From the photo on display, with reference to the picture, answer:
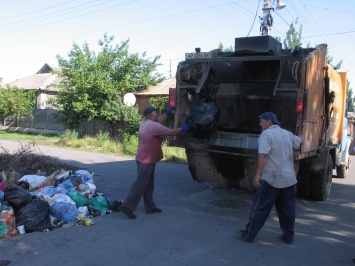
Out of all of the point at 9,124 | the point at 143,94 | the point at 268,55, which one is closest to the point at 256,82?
the point at 268,55

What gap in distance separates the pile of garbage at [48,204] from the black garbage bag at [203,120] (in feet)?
5.87

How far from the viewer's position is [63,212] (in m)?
5.38

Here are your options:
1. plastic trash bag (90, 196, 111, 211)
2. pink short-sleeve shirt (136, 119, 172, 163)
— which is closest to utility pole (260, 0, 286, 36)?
pink short-sleeve shirt (136, 119, 172, 163)

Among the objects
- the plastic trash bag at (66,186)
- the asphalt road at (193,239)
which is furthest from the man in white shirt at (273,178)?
the plastic trash bag at (66,186)

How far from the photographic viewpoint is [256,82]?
23.8 feet

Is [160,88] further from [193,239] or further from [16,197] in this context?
[193,239]

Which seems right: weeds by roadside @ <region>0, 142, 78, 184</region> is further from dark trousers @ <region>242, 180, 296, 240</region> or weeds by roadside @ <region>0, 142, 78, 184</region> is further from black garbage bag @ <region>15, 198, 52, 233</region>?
dark trousers @ <region>242, 180, 296, 240</region>

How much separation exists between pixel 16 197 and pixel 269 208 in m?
3.31

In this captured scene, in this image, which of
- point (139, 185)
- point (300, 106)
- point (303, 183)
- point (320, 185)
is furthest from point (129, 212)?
point (320, 185)

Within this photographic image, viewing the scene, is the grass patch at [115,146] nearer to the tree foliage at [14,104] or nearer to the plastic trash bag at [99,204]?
the plastic trash bag at [99,204]

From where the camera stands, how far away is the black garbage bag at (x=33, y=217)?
497 cm

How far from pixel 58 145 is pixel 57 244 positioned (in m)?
14.9

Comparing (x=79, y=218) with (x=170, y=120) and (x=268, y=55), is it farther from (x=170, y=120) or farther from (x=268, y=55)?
(x=170, y=120)

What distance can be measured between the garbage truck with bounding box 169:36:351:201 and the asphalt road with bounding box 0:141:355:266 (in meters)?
0.65
